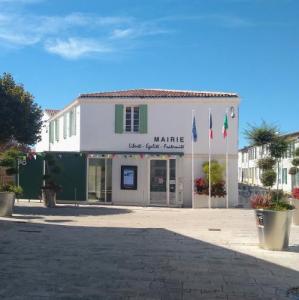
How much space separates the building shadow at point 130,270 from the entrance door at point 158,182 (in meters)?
13.4

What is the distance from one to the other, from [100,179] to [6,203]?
9.49m

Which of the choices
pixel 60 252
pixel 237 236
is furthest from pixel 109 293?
pixel 237 236

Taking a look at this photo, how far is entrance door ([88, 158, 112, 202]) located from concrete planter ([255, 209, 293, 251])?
15887 mm

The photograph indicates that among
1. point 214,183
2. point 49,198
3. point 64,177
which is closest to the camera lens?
point 49,198

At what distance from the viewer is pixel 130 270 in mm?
8773

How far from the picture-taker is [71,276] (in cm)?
820

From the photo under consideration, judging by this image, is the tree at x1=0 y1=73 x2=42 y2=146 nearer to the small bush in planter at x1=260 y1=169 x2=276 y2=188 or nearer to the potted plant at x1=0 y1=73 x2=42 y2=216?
the potted plant at x1=0 y1=73 x2=42 y2=216

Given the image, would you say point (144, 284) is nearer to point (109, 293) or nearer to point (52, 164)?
point (109, 293)

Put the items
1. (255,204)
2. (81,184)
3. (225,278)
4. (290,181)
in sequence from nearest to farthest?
(225,278) → (255,204) → (81,184) → (290,181)

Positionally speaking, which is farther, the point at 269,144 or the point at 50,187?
the point at 50,187

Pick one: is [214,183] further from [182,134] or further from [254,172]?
[254,172]

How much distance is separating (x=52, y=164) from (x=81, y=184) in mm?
2713

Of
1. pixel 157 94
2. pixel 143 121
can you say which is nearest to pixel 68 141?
pixel 143 121

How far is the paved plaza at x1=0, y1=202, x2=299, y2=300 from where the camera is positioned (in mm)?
7414
